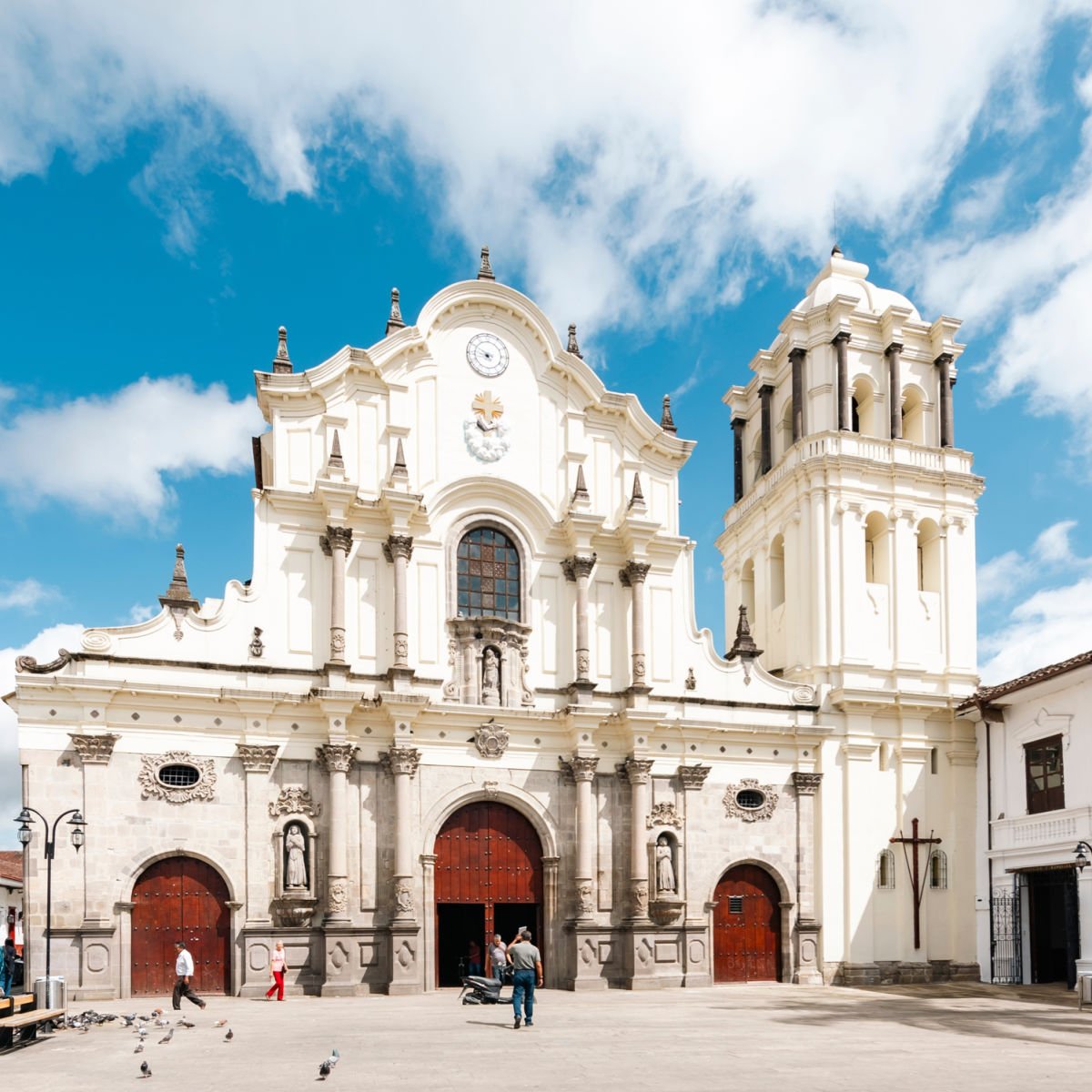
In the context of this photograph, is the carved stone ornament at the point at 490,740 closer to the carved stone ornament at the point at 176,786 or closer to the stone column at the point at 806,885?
the carved stone ornament at the point at 176,786

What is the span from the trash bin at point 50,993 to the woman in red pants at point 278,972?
4374mm

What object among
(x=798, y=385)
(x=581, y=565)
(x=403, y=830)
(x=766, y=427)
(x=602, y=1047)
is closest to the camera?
(x=602, y=1047)

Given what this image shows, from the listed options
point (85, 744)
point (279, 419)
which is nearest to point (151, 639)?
point (85, 744)

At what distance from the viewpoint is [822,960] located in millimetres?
31453

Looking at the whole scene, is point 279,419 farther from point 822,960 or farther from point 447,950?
point 822,960

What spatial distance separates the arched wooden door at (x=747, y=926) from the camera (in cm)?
3114

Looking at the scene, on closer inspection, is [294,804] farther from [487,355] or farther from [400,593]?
[487,355]

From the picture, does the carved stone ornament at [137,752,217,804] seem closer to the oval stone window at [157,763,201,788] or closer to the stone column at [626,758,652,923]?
the oval stone window at [157,763,201,788]

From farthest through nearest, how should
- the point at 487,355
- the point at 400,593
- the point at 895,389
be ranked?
the point at 895,389
the point at 487,355
the point at 400,593

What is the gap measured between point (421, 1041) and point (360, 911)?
10004 millimetres

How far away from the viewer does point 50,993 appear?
22125 millimetres

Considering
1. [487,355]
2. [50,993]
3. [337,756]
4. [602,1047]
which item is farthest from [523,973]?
[487,355]

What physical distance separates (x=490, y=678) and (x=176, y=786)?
26.3 feet

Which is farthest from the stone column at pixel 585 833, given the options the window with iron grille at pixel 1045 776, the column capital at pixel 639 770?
the window with iron grille at pixel 1045 776
